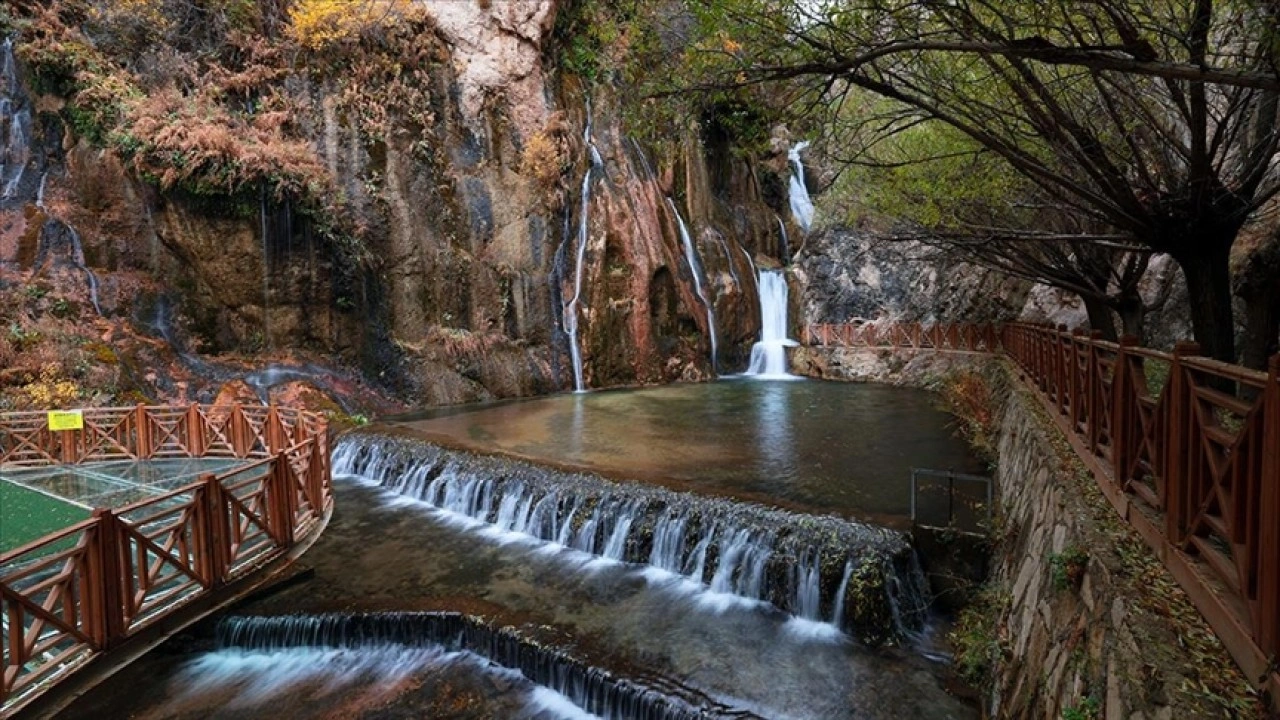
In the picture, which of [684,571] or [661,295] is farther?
[661,295]

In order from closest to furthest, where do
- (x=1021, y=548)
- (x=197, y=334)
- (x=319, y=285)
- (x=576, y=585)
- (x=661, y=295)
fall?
(x=1021, y=548)
(x=576, y=585)
(x=197, y=334)
(x=319, y=285)
(x=661, y=295)

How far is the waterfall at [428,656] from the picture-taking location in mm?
5594

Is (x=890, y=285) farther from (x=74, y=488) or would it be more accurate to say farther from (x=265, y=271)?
(x=74, y=488)

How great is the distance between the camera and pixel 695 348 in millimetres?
24516

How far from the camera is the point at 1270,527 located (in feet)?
8.16

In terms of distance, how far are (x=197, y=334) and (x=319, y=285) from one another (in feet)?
10.5

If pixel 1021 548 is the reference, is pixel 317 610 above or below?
below

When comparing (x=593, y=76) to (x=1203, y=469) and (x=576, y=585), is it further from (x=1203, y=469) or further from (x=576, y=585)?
(x=1203, y=469)

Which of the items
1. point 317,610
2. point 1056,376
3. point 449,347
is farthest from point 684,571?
point 449,347

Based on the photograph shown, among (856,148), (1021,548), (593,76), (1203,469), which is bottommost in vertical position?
(1021,548)

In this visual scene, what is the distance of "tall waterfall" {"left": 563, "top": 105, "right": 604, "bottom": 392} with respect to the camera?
21.5 metres

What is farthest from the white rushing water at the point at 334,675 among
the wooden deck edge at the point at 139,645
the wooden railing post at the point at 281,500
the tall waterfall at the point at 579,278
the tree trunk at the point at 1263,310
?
the tall waterfall at the point at 579,278

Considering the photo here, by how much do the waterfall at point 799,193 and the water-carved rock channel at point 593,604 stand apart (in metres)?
25.4

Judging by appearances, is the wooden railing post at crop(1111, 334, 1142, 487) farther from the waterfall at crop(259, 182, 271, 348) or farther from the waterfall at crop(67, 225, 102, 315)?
the waterfall at crop(67, 225, 102, 315)
